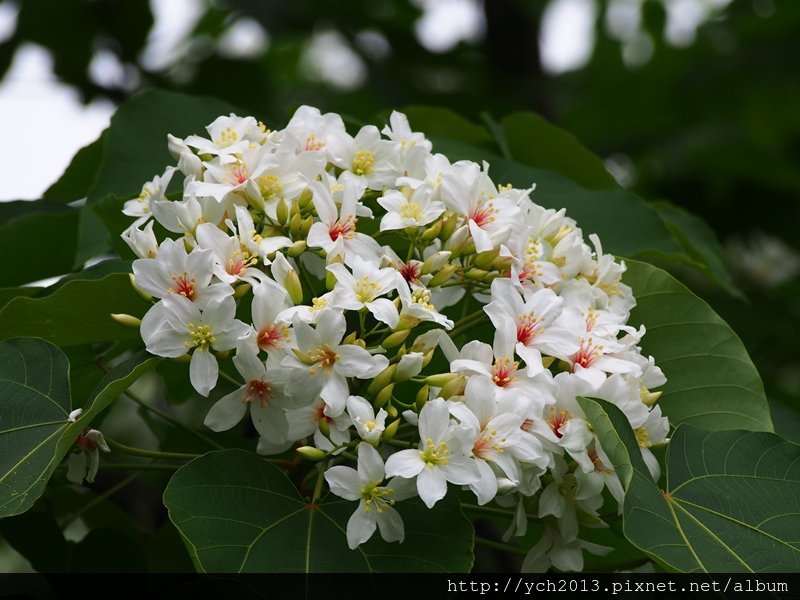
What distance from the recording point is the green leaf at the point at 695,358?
5.84 feet

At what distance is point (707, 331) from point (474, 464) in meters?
0.67

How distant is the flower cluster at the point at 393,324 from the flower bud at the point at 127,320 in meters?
0.09

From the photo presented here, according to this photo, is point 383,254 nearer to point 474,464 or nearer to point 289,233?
point 289,233

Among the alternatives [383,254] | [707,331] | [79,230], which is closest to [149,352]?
[383,254]

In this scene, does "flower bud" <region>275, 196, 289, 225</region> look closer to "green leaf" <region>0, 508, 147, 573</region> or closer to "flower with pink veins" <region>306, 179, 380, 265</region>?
"flower with pink veins" <region>306, 179, 380, 265</region>

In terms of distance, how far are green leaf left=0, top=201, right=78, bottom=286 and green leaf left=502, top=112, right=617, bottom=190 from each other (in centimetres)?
113

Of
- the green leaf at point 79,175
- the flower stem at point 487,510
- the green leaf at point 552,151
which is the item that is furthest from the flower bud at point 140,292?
the green leaf at point 552,151

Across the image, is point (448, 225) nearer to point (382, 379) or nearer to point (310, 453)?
point (382, 379)

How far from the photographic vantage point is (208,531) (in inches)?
55.5

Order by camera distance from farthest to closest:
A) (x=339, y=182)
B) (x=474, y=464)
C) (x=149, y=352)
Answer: (x=339, y=182) → (x=149, y=352) → (x=474, y=464)

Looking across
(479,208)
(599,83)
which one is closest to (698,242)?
(479,208)

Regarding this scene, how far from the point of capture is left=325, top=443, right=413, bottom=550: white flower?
1.43m

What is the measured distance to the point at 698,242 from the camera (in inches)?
102

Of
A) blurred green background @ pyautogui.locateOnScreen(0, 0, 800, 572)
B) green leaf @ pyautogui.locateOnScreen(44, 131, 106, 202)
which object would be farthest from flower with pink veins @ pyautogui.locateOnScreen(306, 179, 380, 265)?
blurred green background @ pyautogui.locateOnScreen(0, 0, 800, 572)
